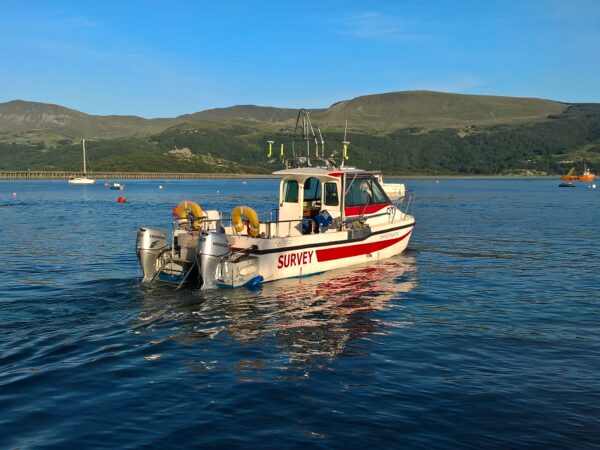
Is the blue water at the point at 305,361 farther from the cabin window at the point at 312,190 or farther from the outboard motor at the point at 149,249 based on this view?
the cabin window at the point at 312,190

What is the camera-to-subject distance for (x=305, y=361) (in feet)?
37.2

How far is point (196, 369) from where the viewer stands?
10.8 meters

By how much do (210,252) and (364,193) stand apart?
844 centimetres

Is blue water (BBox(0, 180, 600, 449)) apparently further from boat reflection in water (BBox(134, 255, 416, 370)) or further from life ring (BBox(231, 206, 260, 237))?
life ring (BBox(231, 206, 260, 237))

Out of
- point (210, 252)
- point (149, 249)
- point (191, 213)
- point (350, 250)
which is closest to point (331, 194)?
point (350, 250)

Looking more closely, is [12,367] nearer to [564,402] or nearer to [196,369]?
[196,369]

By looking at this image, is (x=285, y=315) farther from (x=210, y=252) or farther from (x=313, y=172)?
(x=313, y=172)

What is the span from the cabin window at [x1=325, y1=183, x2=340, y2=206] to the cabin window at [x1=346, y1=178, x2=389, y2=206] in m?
0.63

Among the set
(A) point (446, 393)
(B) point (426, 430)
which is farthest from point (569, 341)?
(B) point (426, 430)

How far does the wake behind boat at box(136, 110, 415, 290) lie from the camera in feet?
55.9

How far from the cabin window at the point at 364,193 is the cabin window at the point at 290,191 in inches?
75.5

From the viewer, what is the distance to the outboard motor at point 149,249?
688 inches

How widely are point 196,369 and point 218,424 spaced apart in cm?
243

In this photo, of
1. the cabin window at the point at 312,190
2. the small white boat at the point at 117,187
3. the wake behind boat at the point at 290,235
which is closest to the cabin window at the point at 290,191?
the wake behind boat at the point at 290,235
